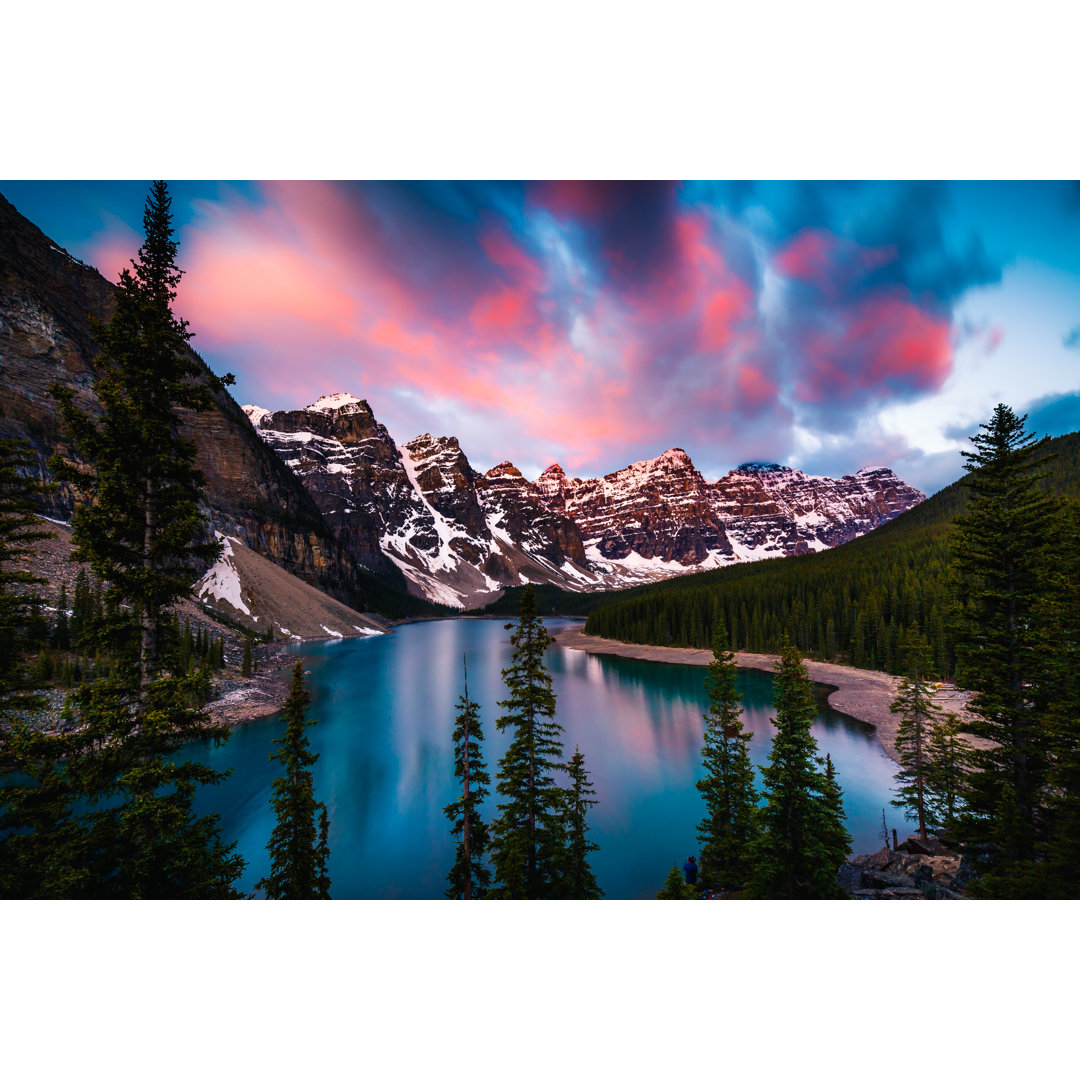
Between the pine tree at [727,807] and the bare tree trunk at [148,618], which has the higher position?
the bare tree trunk at [148,618]

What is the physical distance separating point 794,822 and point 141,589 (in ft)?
42.3

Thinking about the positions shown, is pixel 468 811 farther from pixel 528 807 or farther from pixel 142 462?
pixel 142 462

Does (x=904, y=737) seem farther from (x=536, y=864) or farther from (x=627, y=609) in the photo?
(x=627, y=609)

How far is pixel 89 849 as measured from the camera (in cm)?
599

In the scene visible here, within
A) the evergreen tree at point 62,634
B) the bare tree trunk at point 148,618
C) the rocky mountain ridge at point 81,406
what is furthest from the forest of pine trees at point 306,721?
the evergreen tree at point 62,634

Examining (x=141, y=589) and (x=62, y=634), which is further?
(x=62, y=634)

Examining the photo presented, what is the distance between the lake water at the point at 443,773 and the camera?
49.6 ft

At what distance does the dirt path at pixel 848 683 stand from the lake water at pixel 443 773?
4.75ft

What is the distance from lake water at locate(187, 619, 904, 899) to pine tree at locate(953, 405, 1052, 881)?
9235 millimetres

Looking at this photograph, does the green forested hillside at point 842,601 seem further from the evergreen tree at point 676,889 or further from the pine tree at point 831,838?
the evergreen tree at point 676,889

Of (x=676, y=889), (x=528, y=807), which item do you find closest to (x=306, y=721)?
(x=528, y=807)

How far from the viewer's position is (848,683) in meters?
41.7

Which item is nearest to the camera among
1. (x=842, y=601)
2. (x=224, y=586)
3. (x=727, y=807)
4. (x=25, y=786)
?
(x=25, y=786)

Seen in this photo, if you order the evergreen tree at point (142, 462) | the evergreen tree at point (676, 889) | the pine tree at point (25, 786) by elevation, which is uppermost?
the evergreen tree at point (142, 462)
